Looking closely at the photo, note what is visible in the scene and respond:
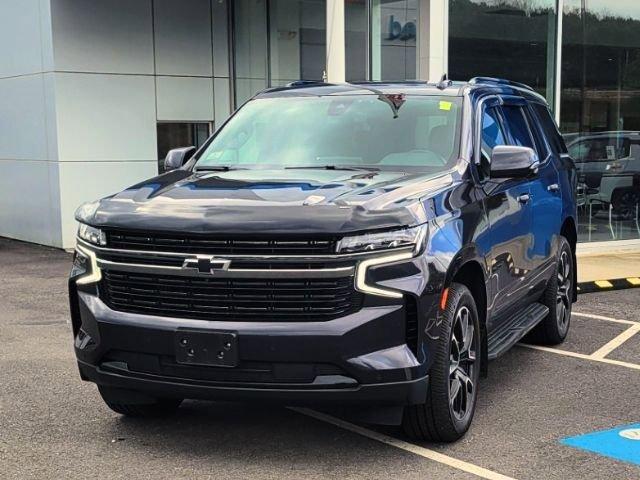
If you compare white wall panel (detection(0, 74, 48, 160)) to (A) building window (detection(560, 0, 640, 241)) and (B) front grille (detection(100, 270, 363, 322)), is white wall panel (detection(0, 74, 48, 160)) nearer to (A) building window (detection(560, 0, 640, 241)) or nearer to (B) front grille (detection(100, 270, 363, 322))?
(A) building window (detection(560, 0, 640, 241))

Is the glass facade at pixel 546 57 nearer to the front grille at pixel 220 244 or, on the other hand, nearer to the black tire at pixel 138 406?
the black tire at pixel 138 406

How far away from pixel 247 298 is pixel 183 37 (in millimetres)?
11785

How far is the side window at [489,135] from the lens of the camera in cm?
546

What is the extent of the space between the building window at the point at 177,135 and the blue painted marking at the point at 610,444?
37.0ft

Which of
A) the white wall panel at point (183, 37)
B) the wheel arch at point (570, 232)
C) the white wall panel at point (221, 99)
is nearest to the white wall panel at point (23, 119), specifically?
the white wall panel at point (183, 37)

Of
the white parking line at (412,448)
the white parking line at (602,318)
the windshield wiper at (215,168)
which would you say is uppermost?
the windshield wiper at (215,168)

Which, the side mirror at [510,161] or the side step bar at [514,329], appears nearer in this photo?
the side mirror at [510,161]

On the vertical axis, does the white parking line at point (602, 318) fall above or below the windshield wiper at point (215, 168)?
below

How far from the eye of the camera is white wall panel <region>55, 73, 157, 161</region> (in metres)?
14.0

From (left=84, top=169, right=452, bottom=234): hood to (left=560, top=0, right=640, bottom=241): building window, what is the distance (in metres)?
8.85

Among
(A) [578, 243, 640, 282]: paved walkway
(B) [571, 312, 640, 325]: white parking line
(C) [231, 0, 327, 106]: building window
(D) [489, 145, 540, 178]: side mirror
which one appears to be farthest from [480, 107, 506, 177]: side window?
(C) [231, 0, 327, 106]: building window

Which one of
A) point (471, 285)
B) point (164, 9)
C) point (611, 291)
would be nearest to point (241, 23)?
point (164, 9)

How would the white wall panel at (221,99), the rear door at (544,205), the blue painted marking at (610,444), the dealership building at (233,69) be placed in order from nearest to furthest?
1. the blue painted marking at (610,444)
2. the rear door at (544,205)
3. the dealership building at (233,69)
4. the white wall panel at (221,99)

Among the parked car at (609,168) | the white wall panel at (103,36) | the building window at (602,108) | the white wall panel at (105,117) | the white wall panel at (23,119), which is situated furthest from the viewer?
the white wall panel at (23,119)
